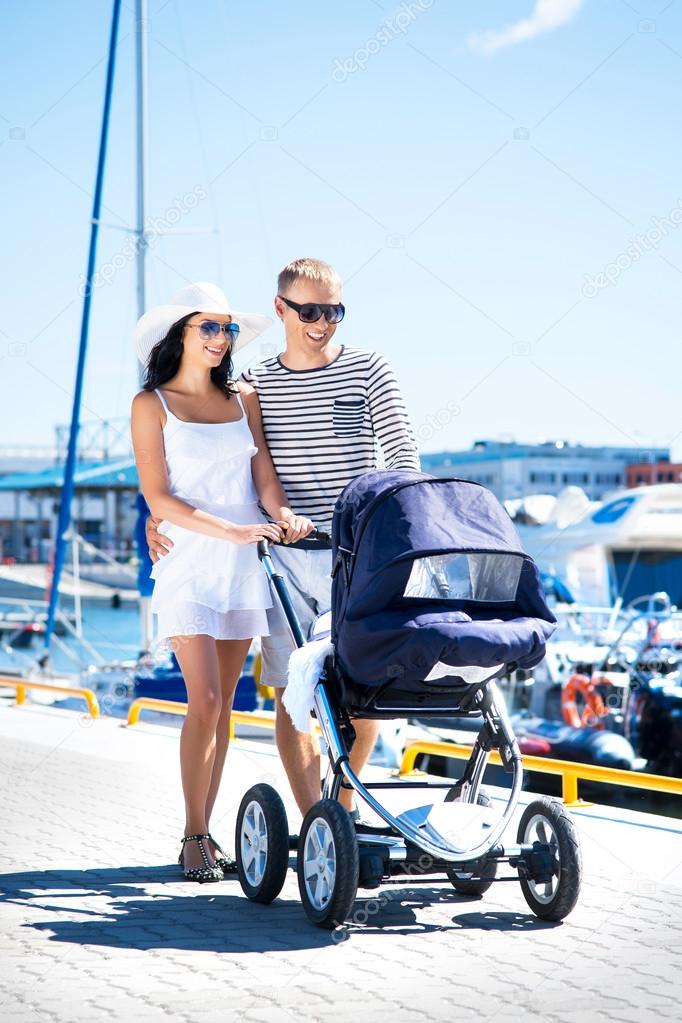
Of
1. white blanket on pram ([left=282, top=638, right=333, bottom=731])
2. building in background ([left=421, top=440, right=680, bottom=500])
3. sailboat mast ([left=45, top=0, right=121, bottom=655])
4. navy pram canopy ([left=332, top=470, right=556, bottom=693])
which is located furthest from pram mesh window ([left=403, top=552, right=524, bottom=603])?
building in background ([left=421, top=440, right=680, bottom=500])

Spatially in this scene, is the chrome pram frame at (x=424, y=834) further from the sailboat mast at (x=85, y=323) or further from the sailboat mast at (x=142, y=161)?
the sailboat mast at (x=85, y=323)

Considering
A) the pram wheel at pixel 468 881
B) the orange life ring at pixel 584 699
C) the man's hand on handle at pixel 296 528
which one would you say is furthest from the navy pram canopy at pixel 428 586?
the orange life ring at pixel 584 699

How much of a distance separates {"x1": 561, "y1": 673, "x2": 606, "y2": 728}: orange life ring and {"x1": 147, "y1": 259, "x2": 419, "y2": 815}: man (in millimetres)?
10108

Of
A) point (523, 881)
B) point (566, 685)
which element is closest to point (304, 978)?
point (523, 881)

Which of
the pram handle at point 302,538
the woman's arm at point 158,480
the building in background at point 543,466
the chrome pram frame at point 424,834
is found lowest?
the chrome pram frame at point 424,834

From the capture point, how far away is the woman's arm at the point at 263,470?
17.2 feet

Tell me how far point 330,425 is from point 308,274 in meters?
0.55

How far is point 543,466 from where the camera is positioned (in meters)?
30.5

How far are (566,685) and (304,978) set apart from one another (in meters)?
12.0

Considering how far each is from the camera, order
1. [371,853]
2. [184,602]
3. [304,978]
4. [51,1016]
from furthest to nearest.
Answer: [184,602] → [371,853] → [304,978] → [51,1016]

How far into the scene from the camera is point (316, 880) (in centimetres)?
434

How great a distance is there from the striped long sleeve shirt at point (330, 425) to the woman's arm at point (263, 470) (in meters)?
0.03

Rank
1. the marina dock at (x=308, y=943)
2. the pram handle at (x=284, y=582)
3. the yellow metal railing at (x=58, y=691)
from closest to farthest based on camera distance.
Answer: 1. the marina dock at (x=308, y=943)
2. the pram handle at (x=284, y=582)
3. the yellow metal railing at (x=58, y=691)

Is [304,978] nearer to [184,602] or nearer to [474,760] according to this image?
[474,760]
